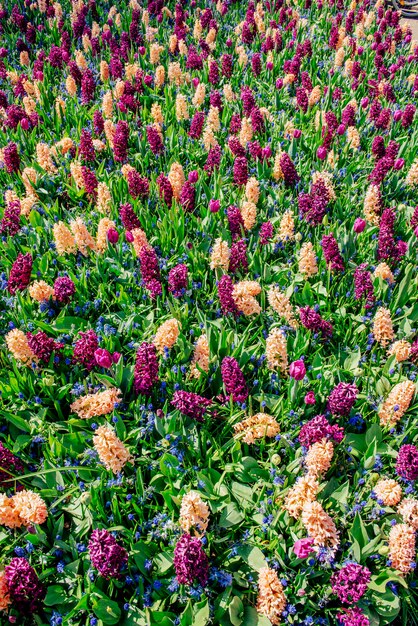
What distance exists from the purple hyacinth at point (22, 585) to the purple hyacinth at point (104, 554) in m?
0.30

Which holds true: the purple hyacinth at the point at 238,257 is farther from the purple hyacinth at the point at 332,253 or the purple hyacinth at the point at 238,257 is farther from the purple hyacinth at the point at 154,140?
the purple hyacinth at the point at 154,140

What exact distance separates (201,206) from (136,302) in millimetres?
1157

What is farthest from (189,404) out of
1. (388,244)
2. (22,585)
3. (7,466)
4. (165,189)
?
(165,189)

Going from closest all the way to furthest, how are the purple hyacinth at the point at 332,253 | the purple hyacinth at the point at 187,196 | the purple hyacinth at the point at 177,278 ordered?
the purple hyacinth at the point at 177,278, the purple hyacinth at the point at 332,253, the purple hyacinth at the point at 187,196

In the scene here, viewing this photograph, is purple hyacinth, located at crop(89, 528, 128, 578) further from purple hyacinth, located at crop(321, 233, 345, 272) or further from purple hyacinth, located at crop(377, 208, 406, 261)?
purple hyacinth, located at crop(377, 208, 406, 261)

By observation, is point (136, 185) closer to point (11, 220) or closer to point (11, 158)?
point (11, 220)

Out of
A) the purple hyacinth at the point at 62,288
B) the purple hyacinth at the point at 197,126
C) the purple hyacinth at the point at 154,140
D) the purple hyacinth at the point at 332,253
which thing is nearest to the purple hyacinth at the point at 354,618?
the purple hyacinth at the point at 332,253

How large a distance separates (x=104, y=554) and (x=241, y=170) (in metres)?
3.33

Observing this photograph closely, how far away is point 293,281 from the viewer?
3822 mm

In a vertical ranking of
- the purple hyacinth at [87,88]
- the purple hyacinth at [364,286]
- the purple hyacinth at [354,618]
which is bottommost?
the purple hyacinth at [354,618]

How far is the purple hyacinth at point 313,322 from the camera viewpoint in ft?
10.7

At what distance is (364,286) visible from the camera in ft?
11.6

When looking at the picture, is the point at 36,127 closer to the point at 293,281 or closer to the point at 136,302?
the point at 136,302

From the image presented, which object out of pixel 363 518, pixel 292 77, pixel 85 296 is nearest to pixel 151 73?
pixel 292 77
